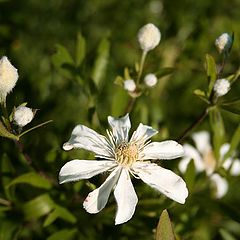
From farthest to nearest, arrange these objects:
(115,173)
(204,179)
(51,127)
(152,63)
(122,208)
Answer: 1. (152,63)
2. (51,127)
3. (204,179)
4. (115,173)
5. (122,208)

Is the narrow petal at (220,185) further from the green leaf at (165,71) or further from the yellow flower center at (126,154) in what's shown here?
the yellow flower center at (126,154)

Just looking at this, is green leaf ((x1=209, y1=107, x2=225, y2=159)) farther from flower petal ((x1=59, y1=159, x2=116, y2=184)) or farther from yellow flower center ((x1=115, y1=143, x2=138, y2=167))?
flower petal ((x1=59, y1=159, x2=116, y2=184))

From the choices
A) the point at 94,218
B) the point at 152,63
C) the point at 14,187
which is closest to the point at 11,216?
the point at 14,187

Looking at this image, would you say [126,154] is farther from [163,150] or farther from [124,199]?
[124,199]

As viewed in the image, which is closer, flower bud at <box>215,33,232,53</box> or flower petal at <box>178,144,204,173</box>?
flower bud at <box>215,33,232,53</box>

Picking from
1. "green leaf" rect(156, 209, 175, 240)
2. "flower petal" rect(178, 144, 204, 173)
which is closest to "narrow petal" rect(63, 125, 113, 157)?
"green leaf" rect(156, 209, 175, 240)

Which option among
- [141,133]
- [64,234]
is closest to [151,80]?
[141,133]

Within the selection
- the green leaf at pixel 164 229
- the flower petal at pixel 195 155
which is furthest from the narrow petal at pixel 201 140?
the green leaf at pixel 164 229

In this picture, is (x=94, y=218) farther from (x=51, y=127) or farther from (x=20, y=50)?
(x=20, y=50)
